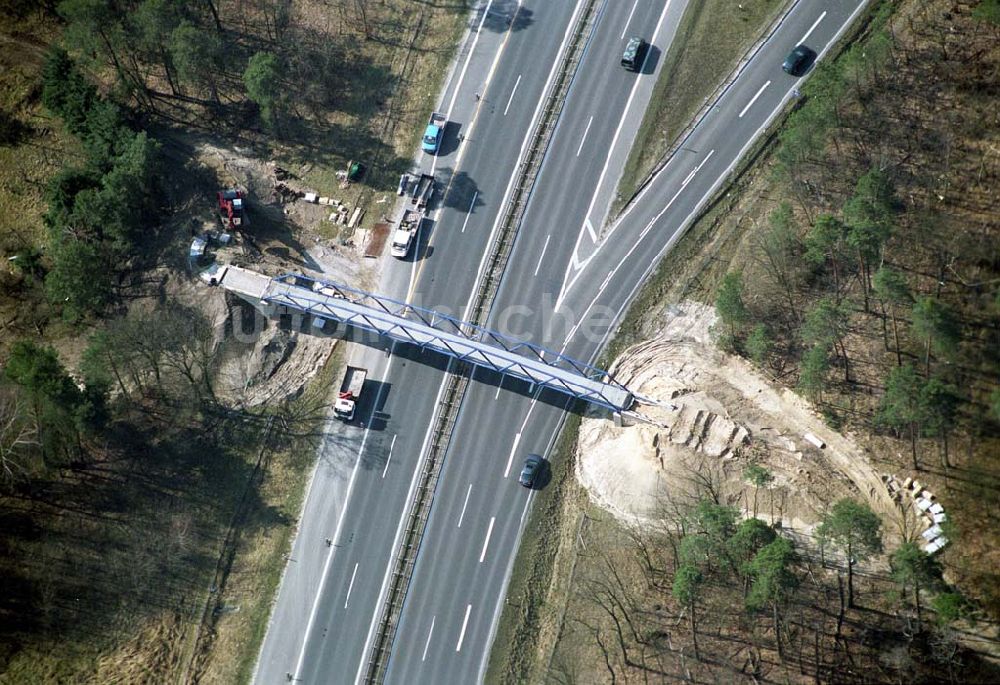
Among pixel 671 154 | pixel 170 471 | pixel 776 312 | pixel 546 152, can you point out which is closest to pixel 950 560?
pixel 776 312

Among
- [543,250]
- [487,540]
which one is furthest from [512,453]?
[543,250]

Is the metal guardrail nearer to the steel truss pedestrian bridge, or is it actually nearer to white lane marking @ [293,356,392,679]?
the steel truss pedestrian bridge

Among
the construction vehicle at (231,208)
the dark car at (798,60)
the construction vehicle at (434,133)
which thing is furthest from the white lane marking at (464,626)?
the dark car at (798,60)

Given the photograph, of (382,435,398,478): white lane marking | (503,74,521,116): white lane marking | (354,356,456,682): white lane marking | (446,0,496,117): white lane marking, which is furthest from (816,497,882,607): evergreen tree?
(446,0,496,117): white lane marking

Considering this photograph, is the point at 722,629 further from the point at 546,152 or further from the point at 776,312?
the point at 546,152

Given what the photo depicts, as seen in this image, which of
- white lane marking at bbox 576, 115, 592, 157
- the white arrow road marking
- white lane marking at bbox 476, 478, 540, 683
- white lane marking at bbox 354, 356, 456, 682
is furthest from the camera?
Answer: white lane marking at bbox 576, 115, 592, 157
